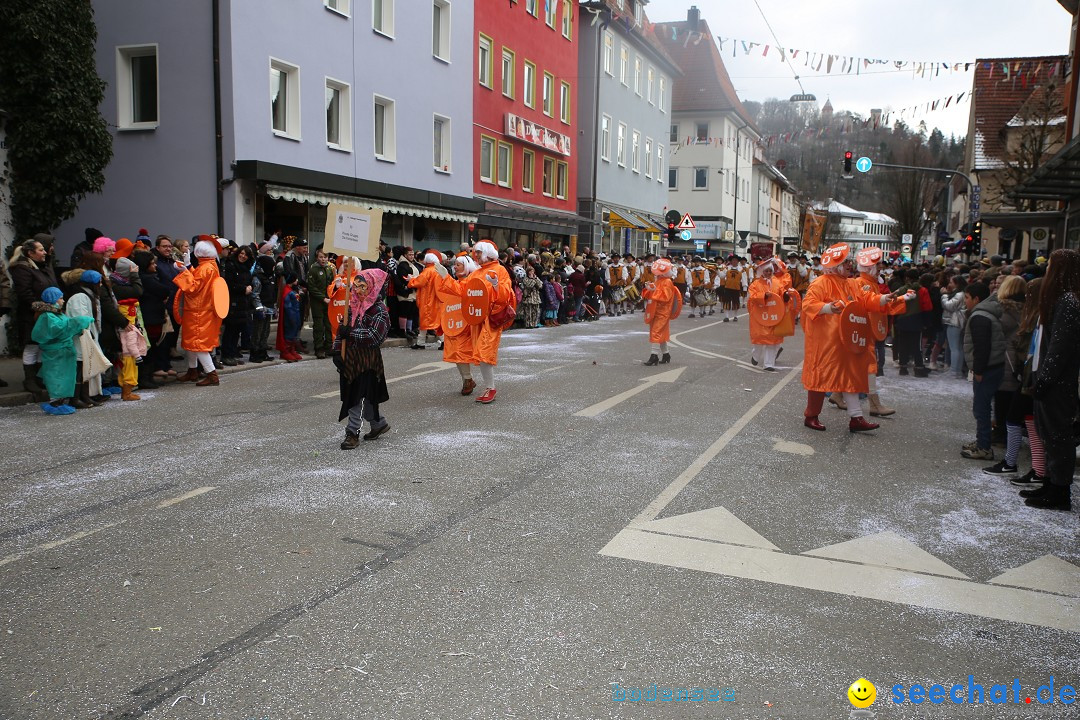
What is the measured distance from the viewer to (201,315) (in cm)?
1156

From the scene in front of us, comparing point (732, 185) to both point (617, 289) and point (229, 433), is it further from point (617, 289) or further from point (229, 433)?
point (229, 433)

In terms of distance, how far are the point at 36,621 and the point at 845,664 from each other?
11.8ft

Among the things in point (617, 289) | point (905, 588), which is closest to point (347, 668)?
point (905, 588)

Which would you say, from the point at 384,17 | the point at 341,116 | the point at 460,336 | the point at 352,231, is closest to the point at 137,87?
the point at 341,116

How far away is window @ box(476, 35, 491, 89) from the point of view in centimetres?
2936

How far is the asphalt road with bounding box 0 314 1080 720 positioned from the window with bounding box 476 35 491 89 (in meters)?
22.8

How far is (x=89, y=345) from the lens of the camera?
963cm

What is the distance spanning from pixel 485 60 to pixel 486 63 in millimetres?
101

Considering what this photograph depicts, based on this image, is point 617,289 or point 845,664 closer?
point 845,664

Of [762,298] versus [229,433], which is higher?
[762,298]

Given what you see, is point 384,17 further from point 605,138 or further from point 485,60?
point 605,138

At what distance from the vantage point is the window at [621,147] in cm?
4275

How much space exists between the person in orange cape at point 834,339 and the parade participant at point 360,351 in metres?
4.27

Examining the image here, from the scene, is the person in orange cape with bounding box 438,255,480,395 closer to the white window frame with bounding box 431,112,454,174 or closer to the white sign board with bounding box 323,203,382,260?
the white sign board with bounding box 323,203,382,260
